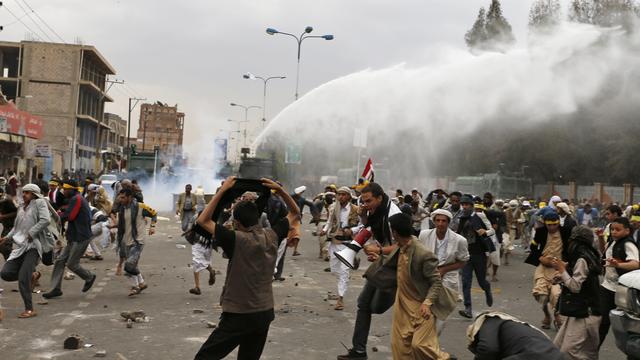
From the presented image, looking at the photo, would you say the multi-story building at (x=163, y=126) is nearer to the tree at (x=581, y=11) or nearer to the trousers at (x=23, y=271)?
the tree at (x=581, y=11)

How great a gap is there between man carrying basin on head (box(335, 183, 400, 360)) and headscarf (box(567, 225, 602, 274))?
4.77 ft

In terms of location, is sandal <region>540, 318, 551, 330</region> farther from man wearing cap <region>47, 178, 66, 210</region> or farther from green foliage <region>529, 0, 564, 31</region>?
green foliage <region>529, 0, 564, 31</region>

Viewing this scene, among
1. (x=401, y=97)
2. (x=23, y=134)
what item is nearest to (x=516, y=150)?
(x=401, y=97)

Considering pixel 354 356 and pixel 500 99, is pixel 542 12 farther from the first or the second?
pixel 354 356

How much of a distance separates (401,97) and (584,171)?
17.7 meters

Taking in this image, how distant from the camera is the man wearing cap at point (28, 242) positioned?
25.2 feet

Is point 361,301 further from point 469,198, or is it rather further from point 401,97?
point 401,97

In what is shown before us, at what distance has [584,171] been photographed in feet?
134

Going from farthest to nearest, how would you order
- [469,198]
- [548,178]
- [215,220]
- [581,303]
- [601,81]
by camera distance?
[548,178]
[601,81]
[469,198]
[581,303]
[215,220]

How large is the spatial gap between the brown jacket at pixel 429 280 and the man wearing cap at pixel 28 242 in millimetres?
4853

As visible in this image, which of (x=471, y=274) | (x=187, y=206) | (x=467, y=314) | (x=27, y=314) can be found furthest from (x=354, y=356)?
(x=187, y=206)

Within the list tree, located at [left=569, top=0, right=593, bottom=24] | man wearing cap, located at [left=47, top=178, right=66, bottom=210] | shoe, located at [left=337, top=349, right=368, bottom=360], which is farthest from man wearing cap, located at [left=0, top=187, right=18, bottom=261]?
tree, located at [left=569, top=0, right=593, bottom=24]

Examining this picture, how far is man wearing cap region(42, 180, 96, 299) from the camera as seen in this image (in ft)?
29.6

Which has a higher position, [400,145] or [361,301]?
[400,145]
